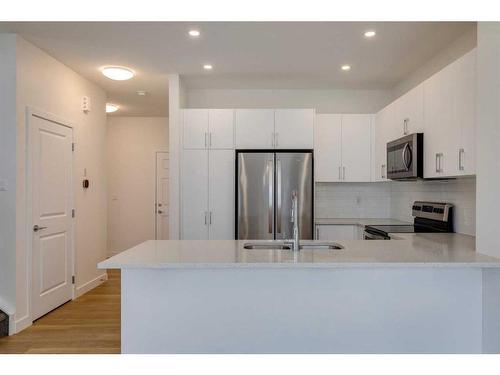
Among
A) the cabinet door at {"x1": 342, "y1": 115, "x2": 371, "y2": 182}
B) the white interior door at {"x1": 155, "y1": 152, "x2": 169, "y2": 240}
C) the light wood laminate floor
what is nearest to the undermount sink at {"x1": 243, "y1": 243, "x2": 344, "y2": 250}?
the light wood laminate floor

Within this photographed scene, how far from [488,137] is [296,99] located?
312 cm

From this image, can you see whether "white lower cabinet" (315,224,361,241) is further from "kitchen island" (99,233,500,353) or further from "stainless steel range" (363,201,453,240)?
"kitchen island" (99,233,500,353)

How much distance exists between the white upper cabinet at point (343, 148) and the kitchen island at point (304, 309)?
2.55 metres

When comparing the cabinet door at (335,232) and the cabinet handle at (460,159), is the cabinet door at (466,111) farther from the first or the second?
the cabinet door at (335,232)

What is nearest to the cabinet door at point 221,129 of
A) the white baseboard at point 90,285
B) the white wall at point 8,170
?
the white wall at point 8,170

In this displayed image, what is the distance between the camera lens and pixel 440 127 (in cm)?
293

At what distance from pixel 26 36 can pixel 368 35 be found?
298 cm

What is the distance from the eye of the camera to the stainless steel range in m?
3.46

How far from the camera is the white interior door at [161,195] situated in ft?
23.5

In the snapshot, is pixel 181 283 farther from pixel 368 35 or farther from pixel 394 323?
pixel 368 35

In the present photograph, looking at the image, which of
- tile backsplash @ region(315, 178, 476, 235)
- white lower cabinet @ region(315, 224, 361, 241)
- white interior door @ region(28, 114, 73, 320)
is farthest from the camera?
tile backsplash @ region(315, 178, 476, 235)

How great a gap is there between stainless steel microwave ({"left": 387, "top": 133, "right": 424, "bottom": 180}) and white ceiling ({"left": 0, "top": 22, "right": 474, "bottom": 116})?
892mm

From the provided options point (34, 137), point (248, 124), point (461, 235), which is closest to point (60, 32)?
point (34, 137)

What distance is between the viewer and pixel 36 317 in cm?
370
